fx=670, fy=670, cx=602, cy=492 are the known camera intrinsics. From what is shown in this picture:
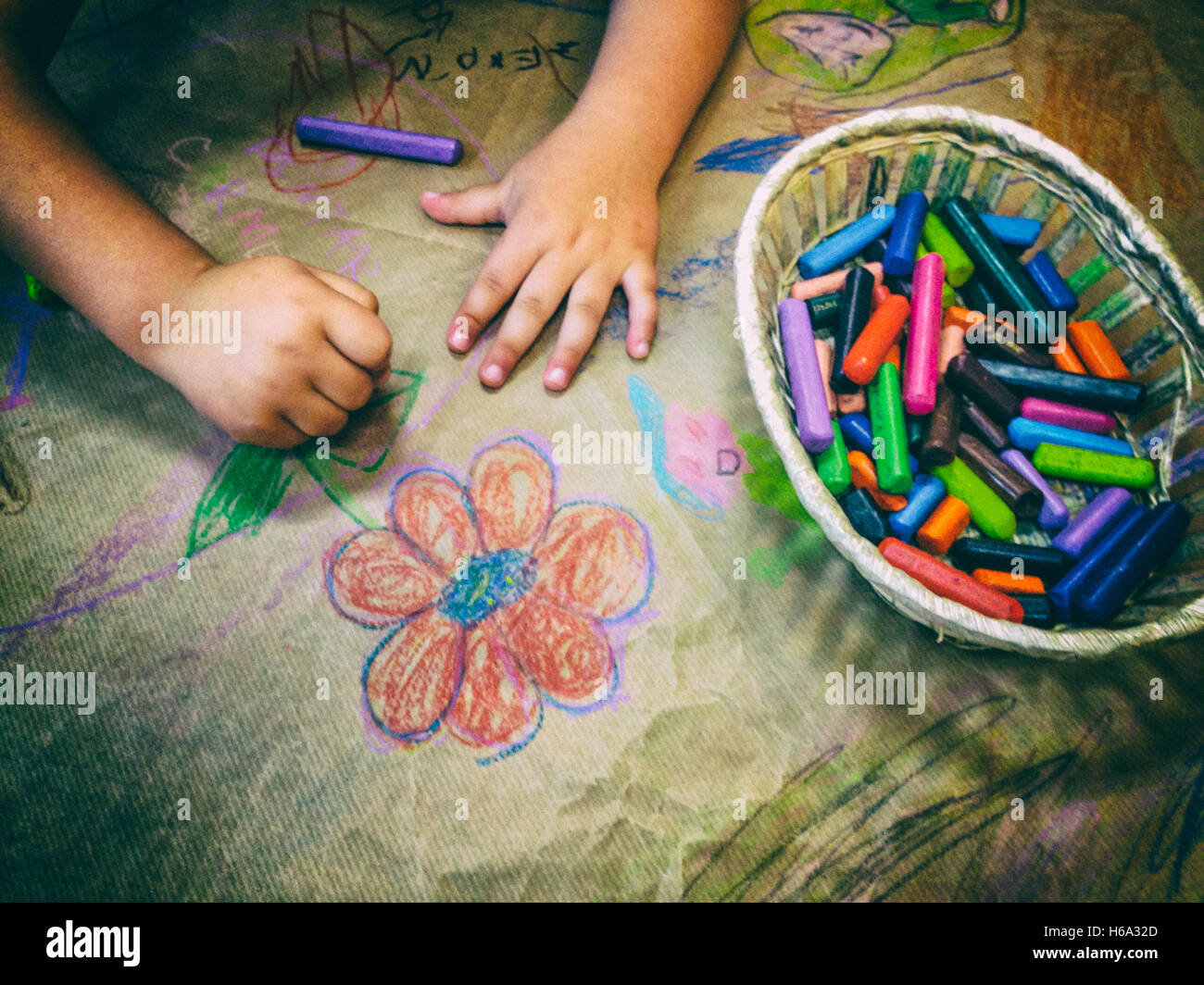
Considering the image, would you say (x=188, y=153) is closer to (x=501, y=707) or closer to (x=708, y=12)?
(x=708, y=12)

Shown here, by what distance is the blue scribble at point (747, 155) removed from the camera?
83cm

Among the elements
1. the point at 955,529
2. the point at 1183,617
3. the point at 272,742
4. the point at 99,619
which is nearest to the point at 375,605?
the point at 272,742

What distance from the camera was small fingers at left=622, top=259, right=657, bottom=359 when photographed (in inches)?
28.4

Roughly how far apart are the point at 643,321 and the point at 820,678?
40 cm

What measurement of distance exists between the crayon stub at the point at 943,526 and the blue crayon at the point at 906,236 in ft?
0.84

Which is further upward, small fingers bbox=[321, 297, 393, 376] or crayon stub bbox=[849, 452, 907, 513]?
small fingers bbox=[321, 297, 393, 376]

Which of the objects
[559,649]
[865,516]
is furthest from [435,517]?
[865,516]

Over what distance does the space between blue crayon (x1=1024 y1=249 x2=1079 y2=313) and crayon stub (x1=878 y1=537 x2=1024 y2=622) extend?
333mm

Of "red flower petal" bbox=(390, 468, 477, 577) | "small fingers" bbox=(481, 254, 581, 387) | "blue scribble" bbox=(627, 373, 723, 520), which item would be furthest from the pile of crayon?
"red flower petal" bbox=(390, 468, 477, 577)

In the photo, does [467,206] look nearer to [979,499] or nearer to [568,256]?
[568,256]

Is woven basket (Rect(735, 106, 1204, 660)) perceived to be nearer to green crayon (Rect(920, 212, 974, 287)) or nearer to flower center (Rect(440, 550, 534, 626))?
green crayon (Rect(920, 212, 974, 287))

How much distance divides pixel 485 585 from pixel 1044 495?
0.55 m

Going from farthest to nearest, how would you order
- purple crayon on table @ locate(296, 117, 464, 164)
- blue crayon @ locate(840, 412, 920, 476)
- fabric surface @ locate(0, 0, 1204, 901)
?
purple crayon on table @ locate(296, 117, 464, 164), blue crayon @ locate(840, 412, 920, 476), fabric surface @ locate(0, 0, 1204, 901)
